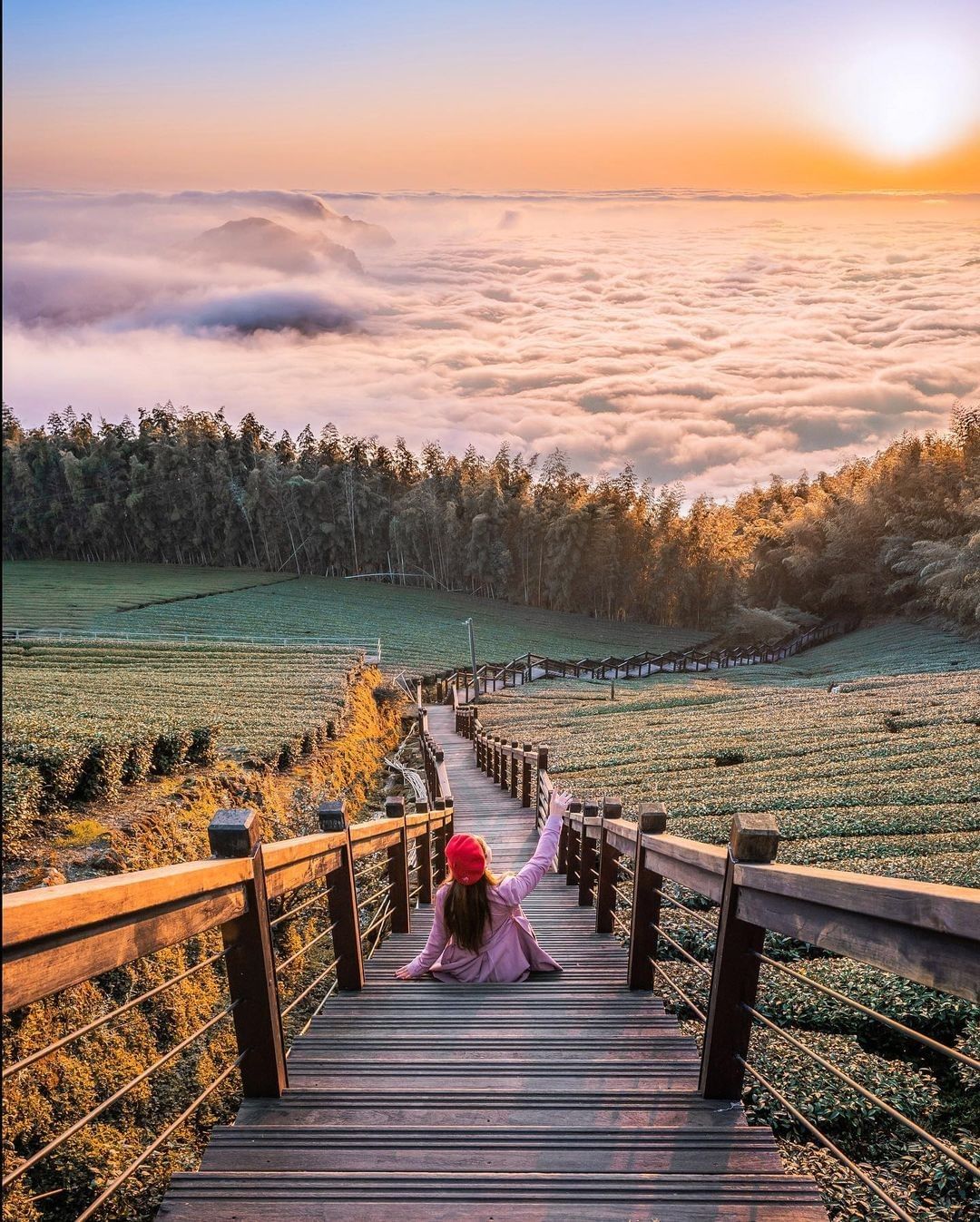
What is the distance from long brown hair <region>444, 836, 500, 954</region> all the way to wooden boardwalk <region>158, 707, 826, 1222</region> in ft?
1.43

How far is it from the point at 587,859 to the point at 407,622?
4469 centimetres

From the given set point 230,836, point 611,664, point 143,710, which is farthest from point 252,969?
point 611,664

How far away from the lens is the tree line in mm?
54906

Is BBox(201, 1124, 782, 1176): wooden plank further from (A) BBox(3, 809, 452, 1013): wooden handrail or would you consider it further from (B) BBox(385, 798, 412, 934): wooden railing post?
(B) BBox(385, 798, 412, 934): wooden railing post

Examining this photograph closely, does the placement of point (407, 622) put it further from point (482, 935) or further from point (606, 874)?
point (482, 935)

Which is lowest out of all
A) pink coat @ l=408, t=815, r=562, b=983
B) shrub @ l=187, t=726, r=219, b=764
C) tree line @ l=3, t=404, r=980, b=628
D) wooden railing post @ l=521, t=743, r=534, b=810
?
wooden railing post @ l=521, t=743, r=534, b=810

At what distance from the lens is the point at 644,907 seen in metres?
4.01

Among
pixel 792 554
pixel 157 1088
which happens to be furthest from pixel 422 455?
pixel 157 1088

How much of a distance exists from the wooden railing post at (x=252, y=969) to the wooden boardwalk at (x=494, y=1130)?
11cm

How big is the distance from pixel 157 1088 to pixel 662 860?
4481 millimetres

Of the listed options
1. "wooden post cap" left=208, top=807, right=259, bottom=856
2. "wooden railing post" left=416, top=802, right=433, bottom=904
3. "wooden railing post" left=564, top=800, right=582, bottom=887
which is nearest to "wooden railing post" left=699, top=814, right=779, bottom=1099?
"wooden post cap" left=208, top=807, right=259, bottom=856

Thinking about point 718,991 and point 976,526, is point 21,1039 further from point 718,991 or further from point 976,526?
point 976,526

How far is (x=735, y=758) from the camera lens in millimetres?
13984

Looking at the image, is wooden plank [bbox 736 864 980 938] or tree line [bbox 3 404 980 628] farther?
tree line [bbox 3 404 980 628]
